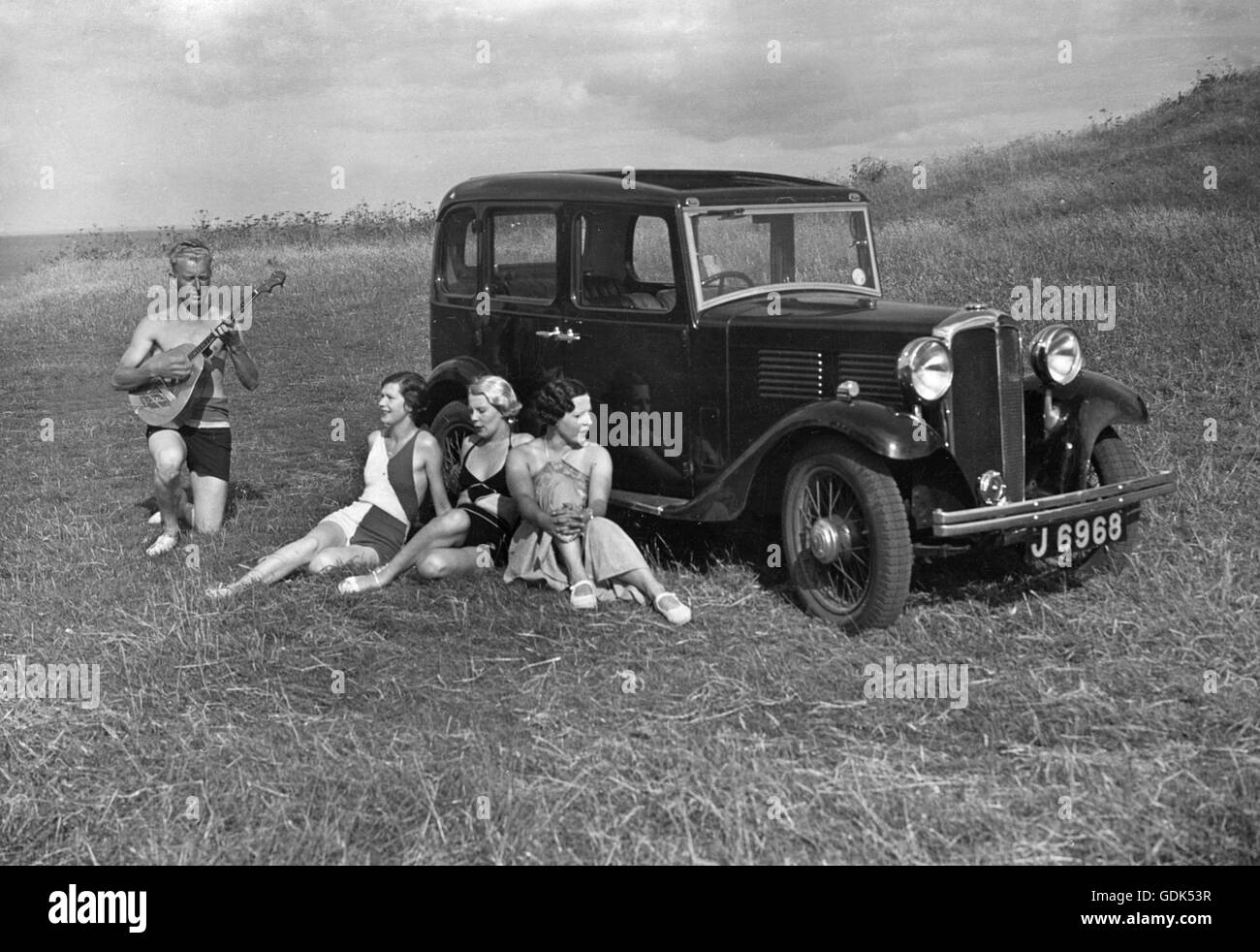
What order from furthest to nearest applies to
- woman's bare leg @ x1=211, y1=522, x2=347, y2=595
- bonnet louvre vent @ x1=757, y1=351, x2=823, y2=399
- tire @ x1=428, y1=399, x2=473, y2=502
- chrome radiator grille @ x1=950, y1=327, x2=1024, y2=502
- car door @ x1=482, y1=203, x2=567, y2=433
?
1. tire @ x1=428, y1=399, x2=473, y2=502
2. car door @ x1=482, y1=203, x2=567, y2=433
3. woman's bare leg @ x1=211, y1=522, x2=347, y2=595
4. bonnet louvre vent @ x1=757, y1=351, x2=823, y2=399
5. chrome radiator grille @ x1=950, y1=327, x2=1024, y2=502

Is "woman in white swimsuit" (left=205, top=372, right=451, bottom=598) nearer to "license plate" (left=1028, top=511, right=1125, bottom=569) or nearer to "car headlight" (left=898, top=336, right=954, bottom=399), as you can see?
"car headlight" (left=898, top=336, right=954, bottom=399)

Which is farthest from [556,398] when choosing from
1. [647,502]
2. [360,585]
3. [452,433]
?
[452,433]

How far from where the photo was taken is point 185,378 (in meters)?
7.14

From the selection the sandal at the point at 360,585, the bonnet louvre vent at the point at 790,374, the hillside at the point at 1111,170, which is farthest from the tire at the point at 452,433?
the hillside at the point at 1111,170

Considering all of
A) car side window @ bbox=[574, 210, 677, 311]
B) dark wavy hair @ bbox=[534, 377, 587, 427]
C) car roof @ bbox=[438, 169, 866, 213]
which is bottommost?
dark wavy hair @ bbox=[534, 377, 587, 427]

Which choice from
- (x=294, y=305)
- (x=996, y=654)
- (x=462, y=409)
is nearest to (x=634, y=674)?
(x=996, y=654)

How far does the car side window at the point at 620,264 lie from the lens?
638 centimetres

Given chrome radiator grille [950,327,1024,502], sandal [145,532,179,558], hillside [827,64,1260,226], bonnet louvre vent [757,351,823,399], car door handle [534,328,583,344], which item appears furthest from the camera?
hillside [827,64,1260,226]

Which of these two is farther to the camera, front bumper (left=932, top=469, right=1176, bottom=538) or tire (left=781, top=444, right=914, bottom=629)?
tire (left=781, top=444, right=914, bottom=629)

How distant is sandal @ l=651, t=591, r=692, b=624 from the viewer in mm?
5586

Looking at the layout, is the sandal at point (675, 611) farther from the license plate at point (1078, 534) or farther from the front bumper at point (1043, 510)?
the license plate at point (1078, 534)

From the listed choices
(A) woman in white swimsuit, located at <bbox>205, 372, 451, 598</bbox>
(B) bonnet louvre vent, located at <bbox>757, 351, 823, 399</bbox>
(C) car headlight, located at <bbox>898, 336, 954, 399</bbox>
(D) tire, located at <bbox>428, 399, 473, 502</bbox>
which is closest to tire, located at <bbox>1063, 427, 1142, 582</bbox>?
(C) car headlight, located at <bbox>898, 336, 954, 399</bbox>

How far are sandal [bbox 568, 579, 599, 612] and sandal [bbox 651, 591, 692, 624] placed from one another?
0.29 meters
